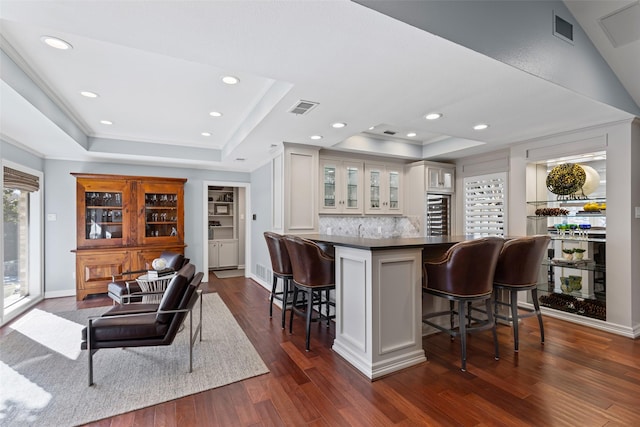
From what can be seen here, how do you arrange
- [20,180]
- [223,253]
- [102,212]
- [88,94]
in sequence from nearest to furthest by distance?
[88,94] → [20,180] → [102,212] → [223,253]

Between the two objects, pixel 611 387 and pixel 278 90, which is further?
pixel 278 90

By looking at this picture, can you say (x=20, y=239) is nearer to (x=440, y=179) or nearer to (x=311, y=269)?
(x=311, y=269)

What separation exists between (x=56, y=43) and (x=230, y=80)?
50.3 inches

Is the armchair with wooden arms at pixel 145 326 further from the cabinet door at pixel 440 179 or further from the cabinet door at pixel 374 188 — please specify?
the cabinet door at pixel 440 179

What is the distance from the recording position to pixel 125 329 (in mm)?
2396

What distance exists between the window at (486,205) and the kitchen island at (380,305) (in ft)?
8.44

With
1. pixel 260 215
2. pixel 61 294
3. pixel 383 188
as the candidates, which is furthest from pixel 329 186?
pixel 61 294

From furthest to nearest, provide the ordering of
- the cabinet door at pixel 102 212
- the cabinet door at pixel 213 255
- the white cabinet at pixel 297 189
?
the cabinet door at pixel 213 255, the cabinet door at pixel 102 212, the white cabinet at pixel 297 189

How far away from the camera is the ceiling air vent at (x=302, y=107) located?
111 inches

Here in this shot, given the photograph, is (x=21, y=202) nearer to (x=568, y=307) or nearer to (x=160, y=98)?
(x=160, y=98)

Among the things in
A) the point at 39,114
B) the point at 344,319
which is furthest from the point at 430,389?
the point at 39,114

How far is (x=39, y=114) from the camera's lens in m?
Result: 3.01

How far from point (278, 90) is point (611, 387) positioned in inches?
144

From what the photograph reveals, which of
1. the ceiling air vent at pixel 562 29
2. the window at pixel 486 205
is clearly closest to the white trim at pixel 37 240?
the ceiling air vent at pixel 562 29
